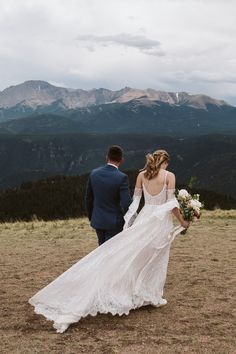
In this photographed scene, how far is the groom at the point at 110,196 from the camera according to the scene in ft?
27.5

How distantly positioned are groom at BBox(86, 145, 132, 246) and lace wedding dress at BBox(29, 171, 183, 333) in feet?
0.79

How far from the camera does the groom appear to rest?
27.5 ft

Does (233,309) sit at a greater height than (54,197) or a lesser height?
greater

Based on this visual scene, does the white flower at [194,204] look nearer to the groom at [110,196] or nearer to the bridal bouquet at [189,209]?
the bridal bouquet at [189,209]

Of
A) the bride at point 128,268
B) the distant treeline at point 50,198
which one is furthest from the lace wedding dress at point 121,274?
the distant treeline at point 50,198

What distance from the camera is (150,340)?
7.21 metres

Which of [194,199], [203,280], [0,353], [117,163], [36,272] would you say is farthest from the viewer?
[36,272]

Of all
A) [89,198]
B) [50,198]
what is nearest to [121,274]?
[89,198]

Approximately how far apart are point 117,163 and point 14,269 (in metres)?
5.75

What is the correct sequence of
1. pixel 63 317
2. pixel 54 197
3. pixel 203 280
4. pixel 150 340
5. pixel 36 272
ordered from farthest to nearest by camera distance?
pixel 54 197 < pixel 36 272 < pixel 203 280 < pixel 63 317 < pixel 150 340

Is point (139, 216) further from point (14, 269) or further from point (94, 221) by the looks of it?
point (14, 269)

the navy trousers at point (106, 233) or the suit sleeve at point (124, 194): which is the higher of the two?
the suit sleeve at point (124, 194)

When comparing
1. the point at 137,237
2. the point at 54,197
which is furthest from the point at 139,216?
the point at 54,197

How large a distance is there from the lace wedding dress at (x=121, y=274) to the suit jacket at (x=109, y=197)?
248 mm
